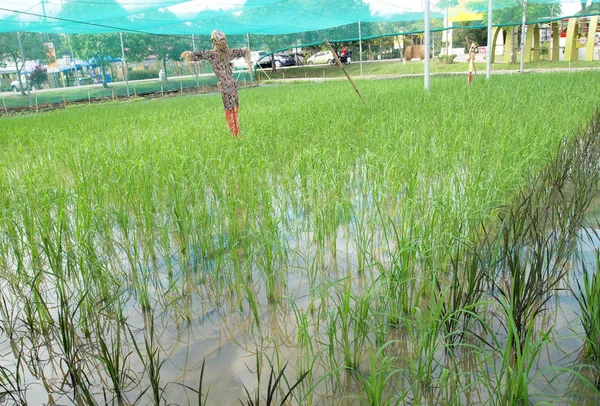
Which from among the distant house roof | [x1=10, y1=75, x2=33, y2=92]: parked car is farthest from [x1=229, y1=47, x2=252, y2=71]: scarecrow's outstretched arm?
the distant house roof

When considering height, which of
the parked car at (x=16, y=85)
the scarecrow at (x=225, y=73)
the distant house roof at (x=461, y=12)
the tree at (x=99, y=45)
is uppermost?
the distant house roof at (x=461, y=12)

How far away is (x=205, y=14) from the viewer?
1188 centimetres

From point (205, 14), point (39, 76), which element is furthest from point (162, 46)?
point (205, 14)

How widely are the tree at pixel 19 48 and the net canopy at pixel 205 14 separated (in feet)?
10.7

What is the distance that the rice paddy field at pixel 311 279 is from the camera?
1.46m

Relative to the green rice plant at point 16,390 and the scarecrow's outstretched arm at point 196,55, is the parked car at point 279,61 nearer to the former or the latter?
the scarecrow's outstretched arm at point 196,55

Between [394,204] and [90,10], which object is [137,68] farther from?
[394,204]

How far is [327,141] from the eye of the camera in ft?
14.3

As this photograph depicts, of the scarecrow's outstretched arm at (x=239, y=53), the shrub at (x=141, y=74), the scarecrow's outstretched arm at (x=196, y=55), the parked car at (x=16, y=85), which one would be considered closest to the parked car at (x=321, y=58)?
the shrub at (x=141, y=74)

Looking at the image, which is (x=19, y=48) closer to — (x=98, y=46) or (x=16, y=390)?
(x=98, y=46)

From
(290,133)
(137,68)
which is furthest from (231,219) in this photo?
(137,68)

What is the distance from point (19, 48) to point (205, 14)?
5.74m

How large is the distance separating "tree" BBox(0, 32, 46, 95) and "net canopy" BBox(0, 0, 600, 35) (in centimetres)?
327

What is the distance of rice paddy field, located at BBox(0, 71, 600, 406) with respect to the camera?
1.46 metres
